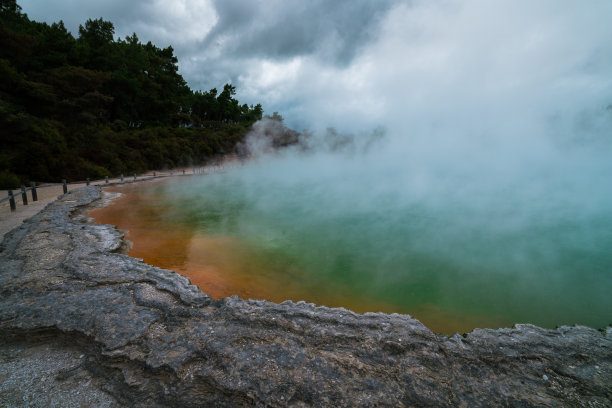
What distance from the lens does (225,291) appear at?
3.03 m

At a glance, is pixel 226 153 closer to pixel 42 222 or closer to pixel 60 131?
pixel 60 131

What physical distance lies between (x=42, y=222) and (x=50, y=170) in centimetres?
814

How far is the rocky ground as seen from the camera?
1394mm

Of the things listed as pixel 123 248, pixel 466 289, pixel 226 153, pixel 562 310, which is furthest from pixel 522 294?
pixel 226 153

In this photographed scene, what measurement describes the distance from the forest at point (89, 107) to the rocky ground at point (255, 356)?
9562 mm

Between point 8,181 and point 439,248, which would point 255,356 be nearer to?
point 439,248

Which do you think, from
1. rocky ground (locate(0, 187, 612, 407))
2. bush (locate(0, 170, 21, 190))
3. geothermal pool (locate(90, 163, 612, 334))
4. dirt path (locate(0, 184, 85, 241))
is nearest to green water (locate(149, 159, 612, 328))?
geothermal pool (locate(90, 163, 612, 334))

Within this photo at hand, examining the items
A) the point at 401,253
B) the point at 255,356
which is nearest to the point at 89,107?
the point at 401,253

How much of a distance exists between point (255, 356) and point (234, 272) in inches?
79.7

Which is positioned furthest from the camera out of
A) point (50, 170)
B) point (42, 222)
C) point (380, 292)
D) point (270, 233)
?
point (50, 170)

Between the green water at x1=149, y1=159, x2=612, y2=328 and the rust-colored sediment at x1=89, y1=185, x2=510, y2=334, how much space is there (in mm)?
95

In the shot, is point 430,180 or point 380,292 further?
point 430,180

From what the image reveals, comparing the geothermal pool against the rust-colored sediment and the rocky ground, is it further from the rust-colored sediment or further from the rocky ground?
the rocky ground

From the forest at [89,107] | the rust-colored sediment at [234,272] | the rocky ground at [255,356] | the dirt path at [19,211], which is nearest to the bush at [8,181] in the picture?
the forest at [89,107]
